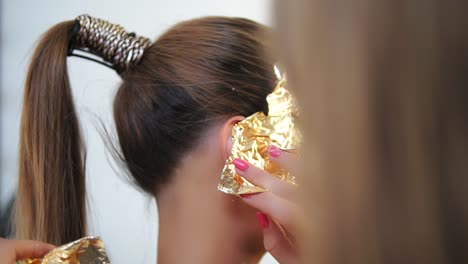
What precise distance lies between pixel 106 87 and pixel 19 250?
63 cm

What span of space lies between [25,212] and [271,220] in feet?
1.25

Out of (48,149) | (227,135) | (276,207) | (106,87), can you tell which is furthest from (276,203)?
(106,87)

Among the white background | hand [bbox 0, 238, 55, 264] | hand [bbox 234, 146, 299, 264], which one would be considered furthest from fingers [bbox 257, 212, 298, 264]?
the white background

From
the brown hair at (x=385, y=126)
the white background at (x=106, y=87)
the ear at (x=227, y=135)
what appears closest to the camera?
the brown hair at (x=385, y=126)

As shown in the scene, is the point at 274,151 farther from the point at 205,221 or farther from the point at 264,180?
the point at 205,221

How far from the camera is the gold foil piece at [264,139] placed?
62 centimetres

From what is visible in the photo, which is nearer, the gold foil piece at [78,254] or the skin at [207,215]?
the gold foil piece at [78,254]

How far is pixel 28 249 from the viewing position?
615mm

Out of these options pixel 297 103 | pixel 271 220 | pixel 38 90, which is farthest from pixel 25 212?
pixel 297 103

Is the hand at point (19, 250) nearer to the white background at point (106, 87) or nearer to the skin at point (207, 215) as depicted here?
the skin at point (207, 215)

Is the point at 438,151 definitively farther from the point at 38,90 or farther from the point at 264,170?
the point at 38,90

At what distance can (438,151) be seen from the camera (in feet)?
0.95

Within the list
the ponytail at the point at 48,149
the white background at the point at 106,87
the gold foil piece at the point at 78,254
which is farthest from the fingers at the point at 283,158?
the white background at the point at 106,87

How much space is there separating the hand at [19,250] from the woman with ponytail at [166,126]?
147mm
